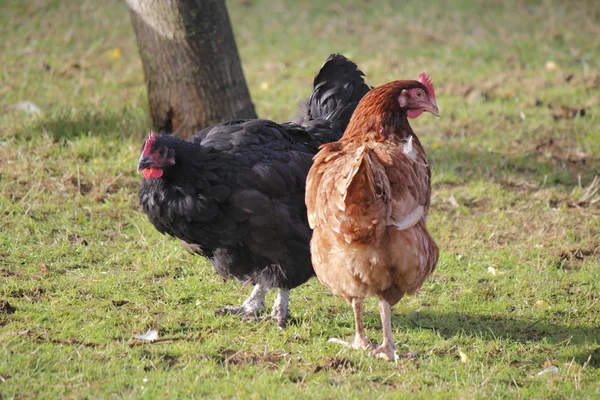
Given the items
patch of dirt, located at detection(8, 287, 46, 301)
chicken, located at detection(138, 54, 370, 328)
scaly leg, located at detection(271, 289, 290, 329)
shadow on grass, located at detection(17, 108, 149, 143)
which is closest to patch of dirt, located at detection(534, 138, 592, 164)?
chicken, located at detection(138, 54, 370, 328)

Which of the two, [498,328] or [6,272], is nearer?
[498,328]

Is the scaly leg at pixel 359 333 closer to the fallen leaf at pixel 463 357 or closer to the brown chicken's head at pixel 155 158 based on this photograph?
the fallen leaf at pixel 463 357

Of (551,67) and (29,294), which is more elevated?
(551,67)

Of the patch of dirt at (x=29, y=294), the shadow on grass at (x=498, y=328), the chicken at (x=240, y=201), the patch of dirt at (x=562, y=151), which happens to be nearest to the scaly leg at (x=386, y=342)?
the shadow on grass at (x=498, y=328)

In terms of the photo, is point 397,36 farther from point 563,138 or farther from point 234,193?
point 234,193

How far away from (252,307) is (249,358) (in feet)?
2.79

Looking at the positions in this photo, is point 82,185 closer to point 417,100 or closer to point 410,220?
point 417,100

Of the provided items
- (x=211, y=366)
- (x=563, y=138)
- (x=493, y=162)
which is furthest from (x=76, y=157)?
(x=563, y=138)

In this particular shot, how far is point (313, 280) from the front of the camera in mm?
6078

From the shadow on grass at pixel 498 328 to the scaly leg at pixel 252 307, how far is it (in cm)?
94

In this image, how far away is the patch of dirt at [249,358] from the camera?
4533mm

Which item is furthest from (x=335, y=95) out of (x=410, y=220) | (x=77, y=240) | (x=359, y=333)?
(x=77, y=240)

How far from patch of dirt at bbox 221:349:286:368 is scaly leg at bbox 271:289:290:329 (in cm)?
61

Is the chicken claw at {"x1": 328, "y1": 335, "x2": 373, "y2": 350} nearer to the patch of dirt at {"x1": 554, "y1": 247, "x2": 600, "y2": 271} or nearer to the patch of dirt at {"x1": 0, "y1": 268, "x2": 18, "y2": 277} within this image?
the patch of dirt at {"x1": 554, "y1": 247, "x2": 600, "y2": 271}
